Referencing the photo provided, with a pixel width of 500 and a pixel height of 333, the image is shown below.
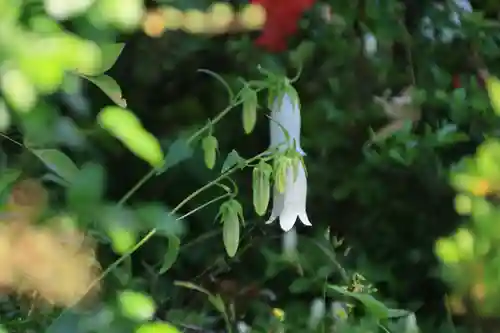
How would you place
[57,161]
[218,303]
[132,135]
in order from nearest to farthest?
[132,135] → [57,161] → [218,303]

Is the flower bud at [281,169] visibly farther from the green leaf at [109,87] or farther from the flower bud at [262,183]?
the green leaf at [109,87]

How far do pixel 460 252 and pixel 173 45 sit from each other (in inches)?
17.3

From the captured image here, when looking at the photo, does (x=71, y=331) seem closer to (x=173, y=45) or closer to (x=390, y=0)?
(x=173, y=45)

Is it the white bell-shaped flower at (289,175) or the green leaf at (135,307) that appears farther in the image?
the white bell-shaped flower at (289,175)

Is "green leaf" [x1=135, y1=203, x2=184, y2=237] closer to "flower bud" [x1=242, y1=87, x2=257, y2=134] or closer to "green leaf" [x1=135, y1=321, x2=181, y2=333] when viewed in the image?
"green leaf" [x1=135, y1=321, x2=181, y2=333]

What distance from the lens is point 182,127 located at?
0.75 meters

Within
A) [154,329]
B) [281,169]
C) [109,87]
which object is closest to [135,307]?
[154,329]

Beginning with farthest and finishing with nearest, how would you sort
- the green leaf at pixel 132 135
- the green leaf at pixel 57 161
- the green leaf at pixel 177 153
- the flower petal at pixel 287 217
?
the flower petal at pixel 287 217 → the green leaf at pixel 177 153 → the green leaf at pixel 57 161 → the green leaf at pixel 132 135

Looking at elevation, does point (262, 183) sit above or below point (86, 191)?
below

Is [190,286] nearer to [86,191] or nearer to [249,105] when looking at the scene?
[249,105]

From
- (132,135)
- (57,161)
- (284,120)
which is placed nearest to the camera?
(132,135)

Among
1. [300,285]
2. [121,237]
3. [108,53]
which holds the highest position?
[108,53]

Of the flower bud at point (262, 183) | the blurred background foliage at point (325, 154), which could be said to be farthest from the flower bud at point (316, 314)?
the flower bud at point (262, 183)

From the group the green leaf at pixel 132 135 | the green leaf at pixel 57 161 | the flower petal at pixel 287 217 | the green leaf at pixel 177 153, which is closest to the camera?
the green leaf at pixel 132 135
